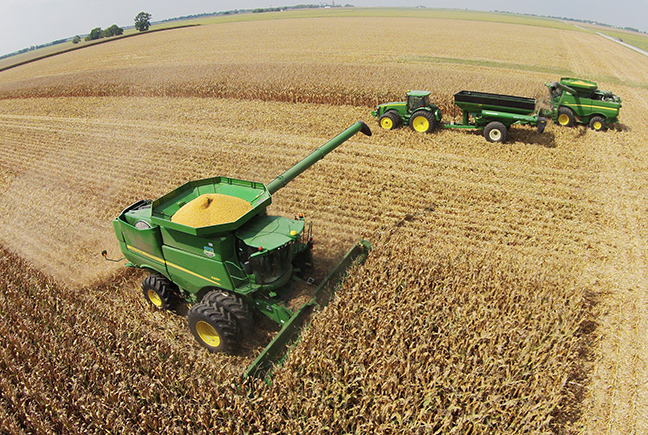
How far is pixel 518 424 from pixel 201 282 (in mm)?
4490

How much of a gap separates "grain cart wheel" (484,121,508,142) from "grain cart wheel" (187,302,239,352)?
11298 millimetres

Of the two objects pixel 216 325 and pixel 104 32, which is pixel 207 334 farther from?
pixel 104 32

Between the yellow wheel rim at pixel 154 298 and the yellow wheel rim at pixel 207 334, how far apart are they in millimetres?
1316

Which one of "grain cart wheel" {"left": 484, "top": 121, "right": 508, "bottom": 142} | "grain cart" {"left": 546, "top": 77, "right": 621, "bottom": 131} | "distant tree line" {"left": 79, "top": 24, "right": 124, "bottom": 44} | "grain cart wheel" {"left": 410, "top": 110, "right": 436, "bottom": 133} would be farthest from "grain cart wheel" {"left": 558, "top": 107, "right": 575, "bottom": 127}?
"distant tree line" {"left": 79, "top": 24, "right": 124, "bottom": 44}

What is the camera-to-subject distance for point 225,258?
17.0ft

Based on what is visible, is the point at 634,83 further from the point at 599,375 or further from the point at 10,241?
the point at 10,241

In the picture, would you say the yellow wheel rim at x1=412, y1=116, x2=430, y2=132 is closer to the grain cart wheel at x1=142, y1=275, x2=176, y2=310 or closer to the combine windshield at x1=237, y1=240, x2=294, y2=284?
the combine windshield at x1=237, y1=240, x2=294, y2=284

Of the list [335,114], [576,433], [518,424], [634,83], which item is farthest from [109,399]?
[634,83]

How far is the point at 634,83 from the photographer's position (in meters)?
24.3

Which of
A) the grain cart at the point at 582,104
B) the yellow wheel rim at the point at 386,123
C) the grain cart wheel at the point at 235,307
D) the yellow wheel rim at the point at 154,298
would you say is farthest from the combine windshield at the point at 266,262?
the grain cart at the point at 582,104

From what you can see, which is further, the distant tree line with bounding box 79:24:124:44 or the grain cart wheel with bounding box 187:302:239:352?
the distant tree line with bounding box 79:24:124:44

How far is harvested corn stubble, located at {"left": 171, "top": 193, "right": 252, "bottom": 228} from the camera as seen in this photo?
5.15m

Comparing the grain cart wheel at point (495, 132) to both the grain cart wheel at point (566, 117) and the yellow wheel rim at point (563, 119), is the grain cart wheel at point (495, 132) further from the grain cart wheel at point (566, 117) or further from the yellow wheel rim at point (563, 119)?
the yellow wheel rim at point (563, 119)

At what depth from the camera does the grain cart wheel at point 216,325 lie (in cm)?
499
